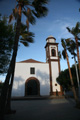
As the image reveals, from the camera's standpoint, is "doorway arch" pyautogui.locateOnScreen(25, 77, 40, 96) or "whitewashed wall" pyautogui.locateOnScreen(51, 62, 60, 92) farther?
"whitewashed wall" pyautogui.locateOnScreen(51, 62, 60, 92)

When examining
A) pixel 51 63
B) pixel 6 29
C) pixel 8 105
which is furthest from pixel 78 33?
pixel 51 63

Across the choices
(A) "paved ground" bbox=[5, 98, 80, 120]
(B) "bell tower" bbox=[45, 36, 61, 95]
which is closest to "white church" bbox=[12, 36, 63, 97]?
(B) "bell tower" bbox=[45, 36, 61, 95]

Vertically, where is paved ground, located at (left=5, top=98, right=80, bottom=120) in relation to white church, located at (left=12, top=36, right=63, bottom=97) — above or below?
below

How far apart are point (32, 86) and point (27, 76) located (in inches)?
129

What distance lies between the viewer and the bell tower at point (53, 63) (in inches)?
888

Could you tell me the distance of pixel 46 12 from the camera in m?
7.67

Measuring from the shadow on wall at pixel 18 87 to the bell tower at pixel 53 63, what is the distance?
6.08 meters

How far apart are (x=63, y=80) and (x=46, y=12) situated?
14502mm

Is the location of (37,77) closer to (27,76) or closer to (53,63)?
(27,76)

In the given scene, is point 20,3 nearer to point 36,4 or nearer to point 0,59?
point 36,4

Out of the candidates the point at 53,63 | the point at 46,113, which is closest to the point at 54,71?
the point at 53,63

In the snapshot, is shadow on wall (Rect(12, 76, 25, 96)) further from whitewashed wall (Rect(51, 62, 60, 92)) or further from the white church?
whitewashed wall (Rect(51, 62, 60, 92))

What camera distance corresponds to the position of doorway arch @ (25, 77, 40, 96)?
22.9m

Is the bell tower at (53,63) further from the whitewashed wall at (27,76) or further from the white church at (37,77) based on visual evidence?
the whitewashed wall at (27,76)
